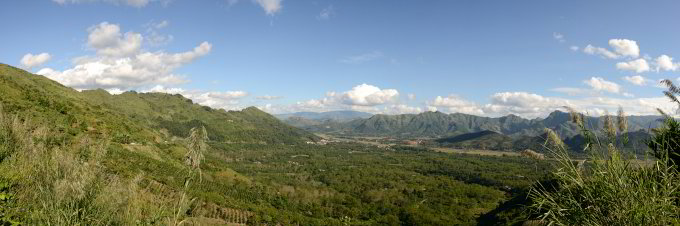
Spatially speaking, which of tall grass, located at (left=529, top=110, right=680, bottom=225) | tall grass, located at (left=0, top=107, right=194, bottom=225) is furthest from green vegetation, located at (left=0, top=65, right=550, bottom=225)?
tall grass, located at (left=529, top=110, right=680, bottom=225)

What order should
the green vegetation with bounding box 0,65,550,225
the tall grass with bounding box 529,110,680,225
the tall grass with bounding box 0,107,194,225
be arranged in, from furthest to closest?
the green vegetation with bounding box 0,65,550,225 < the tall grass with bounding box 0,107,194,225 < the tall grass with bounding box 529,110,680,225

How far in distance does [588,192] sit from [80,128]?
6345 cm

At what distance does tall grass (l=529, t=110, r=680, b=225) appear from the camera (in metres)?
4.71

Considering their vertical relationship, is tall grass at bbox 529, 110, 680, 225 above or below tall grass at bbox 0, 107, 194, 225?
above

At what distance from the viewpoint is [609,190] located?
15.9 feet

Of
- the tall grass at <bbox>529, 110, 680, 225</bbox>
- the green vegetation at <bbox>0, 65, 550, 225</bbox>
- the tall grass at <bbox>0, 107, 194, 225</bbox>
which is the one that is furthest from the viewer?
the green vegetation at <bbox>0, 65, 550, 225</bbox>

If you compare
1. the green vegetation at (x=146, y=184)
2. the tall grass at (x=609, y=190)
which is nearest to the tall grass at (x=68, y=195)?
the green vegetation at (x=146, y=184)

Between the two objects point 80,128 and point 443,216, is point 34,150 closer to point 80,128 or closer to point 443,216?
point 80,128

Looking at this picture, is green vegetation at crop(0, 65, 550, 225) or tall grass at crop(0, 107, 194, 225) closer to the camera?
tall grass at crop(0, 107, 194, 225)

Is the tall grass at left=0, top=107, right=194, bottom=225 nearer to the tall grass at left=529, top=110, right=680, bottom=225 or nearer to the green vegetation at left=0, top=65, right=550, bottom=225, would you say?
the green vegetation at left=0, top=65, right=550, bottom=225

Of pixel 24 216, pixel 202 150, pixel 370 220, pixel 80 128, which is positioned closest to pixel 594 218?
pixel 202 150

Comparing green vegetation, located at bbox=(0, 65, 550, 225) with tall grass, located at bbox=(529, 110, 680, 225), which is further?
green vegetation, located at bbox=(0, 65, 550, 225)

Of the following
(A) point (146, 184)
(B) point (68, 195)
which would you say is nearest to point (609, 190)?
(B) point (68, 195)

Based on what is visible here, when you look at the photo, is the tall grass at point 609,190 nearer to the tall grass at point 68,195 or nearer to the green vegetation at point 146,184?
the green vegetation at point 146,184
